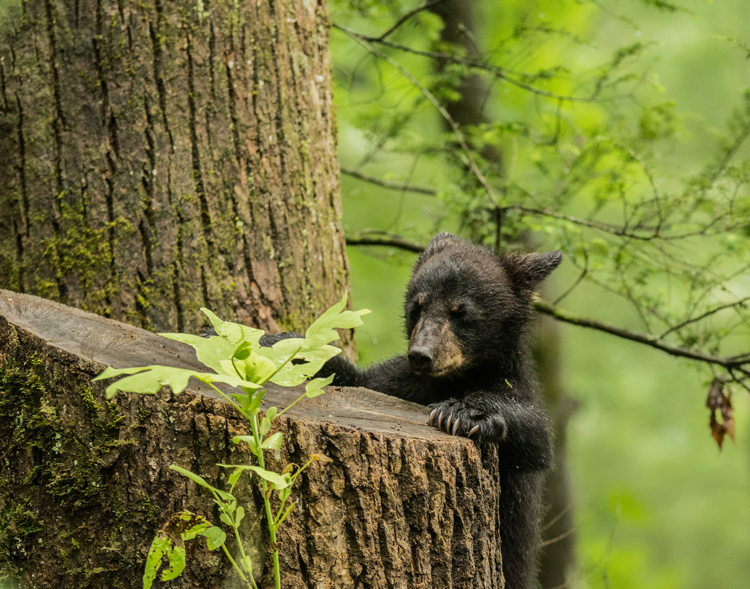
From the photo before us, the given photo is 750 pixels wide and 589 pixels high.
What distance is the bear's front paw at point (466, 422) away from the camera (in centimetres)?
261

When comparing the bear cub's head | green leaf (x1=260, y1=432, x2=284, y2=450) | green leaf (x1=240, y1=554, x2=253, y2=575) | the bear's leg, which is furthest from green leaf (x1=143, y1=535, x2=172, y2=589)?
the bear's leg

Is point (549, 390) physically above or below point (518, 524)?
above

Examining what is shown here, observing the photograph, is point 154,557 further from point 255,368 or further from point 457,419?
point 457,419

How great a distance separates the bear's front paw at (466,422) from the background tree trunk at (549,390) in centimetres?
366

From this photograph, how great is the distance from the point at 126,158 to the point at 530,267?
253 centimetres

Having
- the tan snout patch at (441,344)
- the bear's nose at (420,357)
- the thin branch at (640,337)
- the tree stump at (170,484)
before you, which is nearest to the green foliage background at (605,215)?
the thin branch at (640,337)

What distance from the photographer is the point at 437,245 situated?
429 centimetres

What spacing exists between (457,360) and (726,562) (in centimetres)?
2784

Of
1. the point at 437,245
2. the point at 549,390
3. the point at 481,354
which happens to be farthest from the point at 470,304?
the point at 549,390

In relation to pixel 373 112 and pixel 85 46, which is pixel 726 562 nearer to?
pixel 373 112

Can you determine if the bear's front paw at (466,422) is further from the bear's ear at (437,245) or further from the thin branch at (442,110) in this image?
the thin branch at (442,110)

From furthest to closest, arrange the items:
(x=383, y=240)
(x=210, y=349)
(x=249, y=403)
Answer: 1. (x=383, y=240)
2. (x=210, y=349)
3. (x=249, y=403)

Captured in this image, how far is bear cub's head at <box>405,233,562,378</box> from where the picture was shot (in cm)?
369

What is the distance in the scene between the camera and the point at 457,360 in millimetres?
3688
